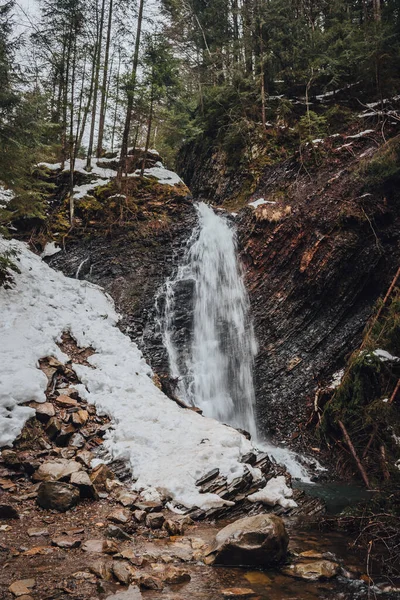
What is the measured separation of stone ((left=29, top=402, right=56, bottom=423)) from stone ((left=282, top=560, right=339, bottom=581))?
4.53 m

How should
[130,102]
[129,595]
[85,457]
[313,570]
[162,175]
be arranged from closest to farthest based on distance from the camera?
[129,595] < [313,570] < [85,457] < [130,102] < [162,175]

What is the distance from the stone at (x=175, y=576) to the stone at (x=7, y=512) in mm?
2111

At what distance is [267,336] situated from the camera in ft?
35.7

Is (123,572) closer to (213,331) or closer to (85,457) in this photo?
(85,457)

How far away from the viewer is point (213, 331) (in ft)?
37.8

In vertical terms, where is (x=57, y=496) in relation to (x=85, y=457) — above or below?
above

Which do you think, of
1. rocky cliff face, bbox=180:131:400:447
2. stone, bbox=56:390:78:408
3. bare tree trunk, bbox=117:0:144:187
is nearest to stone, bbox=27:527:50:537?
stone, bbox=56:390:78:408

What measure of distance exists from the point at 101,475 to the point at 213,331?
251 inches

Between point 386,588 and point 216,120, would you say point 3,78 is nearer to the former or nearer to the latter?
point 386,588

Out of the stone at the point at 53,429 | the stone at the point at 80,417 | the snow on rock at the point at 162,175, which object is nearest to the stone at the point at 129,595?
the stone at the point at 53,429

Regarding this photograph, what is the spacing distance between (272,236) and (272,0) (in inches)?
518

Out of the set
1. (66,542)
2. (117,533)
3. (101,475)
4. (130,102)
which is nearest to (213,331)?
(101,475)

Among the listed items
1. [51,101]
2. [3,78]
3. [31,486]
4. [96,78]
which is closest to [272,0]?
[96,78]

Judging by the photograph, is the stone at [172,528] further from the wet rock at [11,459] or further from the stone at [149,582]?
the wet rock at [11,459]
